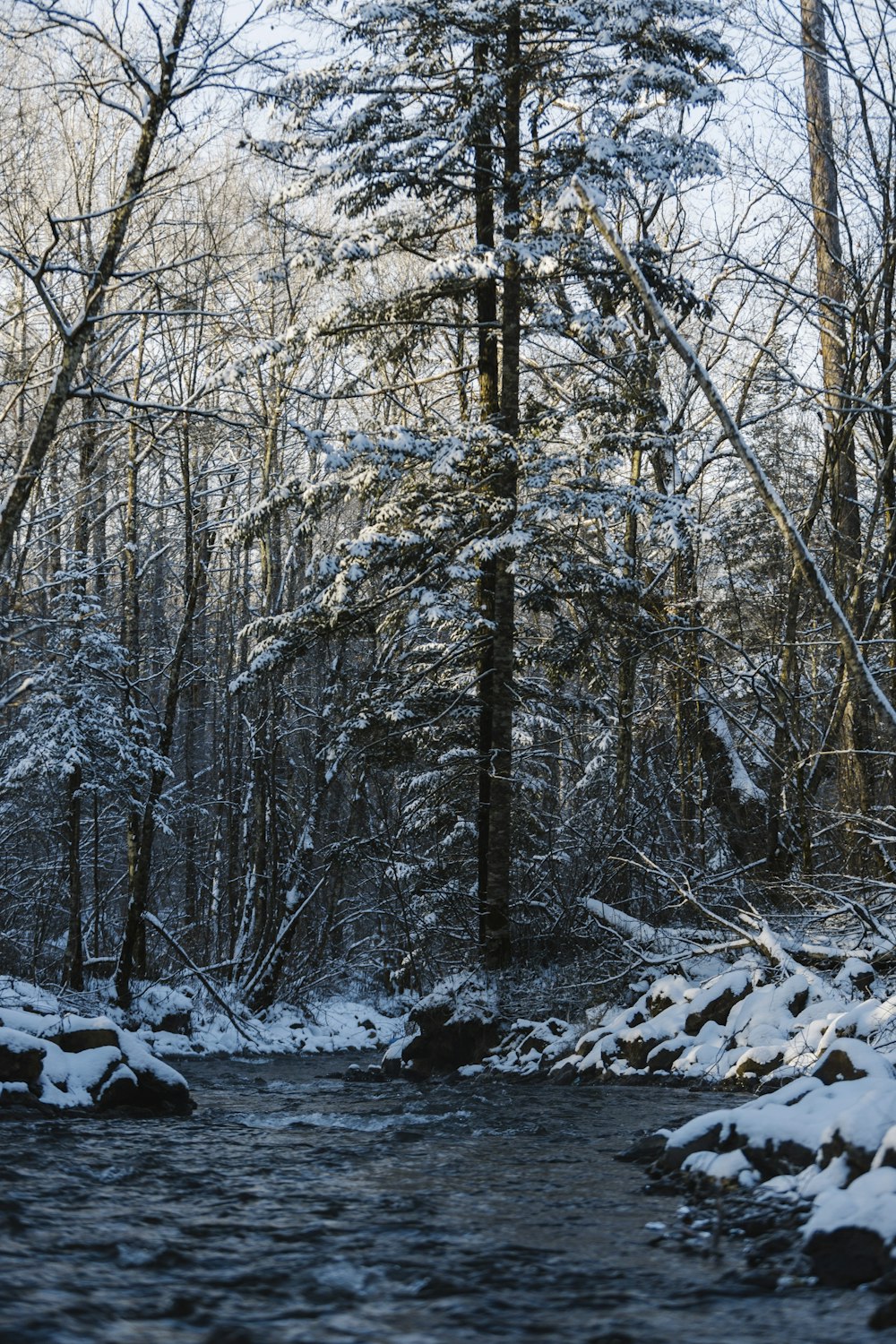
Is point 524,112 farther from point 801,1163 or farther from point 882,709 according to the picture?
point 801,1163

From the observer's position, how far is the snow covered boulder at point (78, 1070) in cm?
743

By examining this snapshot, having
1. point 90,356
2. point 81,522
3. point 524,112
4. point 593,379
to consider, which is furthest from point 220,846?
point 524,112

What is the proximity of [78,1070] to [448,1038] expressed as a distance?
477 centimetres

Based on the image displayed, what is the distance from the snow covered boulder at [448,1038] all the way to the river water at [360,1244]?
4031 mm

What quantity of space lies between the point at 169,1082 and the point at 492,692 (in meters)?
6.86

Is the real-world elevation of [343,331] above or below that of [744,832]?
above

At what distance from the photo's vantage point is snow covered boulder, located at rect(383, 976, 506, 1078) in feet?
37.3

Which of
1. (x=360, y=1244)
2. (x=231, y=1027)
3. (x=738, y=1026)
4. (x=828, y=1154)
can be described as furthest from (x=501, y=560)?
(x=360, y=1244)

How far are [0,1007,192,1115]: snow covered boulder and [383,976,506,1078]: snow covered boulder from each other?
371 cm

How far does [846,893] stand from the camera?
9469mm

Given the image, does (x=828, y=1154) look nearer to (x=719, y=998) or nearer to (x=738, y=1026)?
(x=738, y=1026)

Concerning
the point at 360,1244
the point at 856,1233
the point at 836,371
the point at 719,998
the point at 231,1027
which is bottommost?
the point at 231,1027

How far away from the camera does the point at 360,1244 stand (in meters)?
4.23

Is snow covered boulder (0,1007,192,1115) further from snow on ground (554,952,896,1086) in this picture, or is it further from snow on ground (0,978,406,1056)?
snow on ground (0,978,406,1056)
